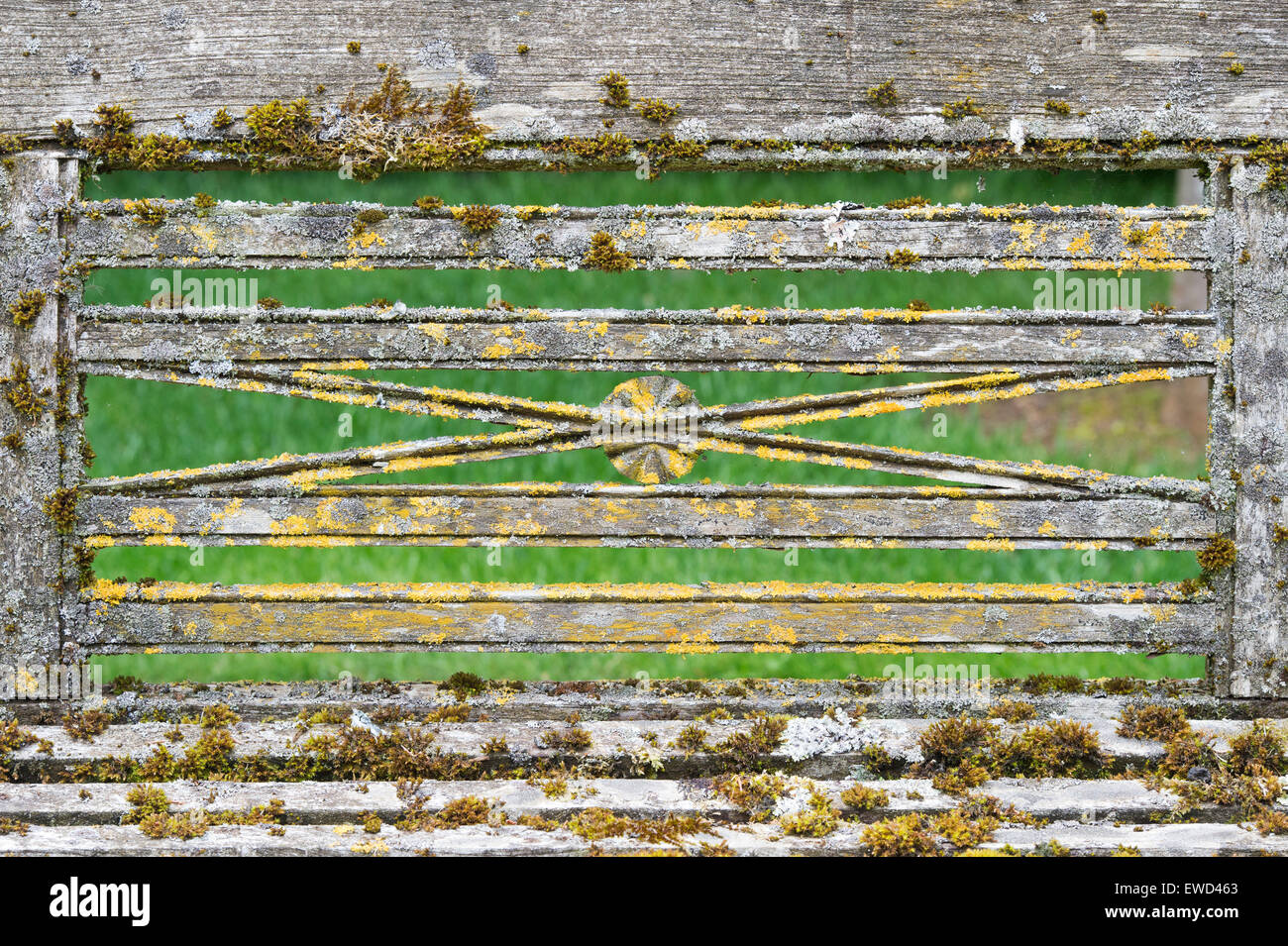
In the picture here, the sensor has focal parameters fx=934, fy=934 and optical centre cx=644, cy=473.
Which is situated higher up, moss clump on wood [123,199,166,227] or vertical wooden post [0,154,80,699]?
moss clump on wood [123,199,166,227]

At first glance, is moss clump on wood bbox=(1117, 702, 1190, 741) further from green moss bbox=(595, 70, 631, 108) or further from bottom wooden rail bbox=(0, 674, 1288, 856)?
green moss bbox=(595, 70, 631, 108)

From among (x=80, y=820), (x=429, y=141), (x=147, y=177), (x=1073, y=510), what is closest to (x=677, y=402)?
(x=429, y=141)

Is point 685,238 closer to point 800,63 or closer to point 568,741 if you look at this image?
point 800,63

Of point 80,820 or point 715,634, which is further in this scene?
point 715,634

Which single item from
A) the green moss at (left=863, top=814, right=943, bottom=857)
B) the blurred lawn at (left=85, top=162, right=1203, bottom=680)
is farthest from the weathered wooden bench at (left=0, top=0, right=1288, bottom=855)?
the blurred lawn at (left=85, top=162, right=1203, bottom=680)

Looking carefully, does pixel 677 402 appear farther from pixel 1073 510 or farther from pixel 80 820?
pixel 80 820

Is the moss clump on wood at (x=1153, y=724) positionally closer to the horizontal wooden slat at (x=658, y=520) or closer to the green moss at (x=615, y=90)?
the horizontal wooden slat at (x=658, y=520)

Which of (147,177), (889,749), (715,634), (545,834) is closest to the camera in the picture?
(545,834)

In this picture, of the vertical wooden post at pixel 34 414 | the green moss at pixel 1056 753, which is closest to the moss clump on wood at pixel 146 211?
the vertical wooden post at pixel 34 414
